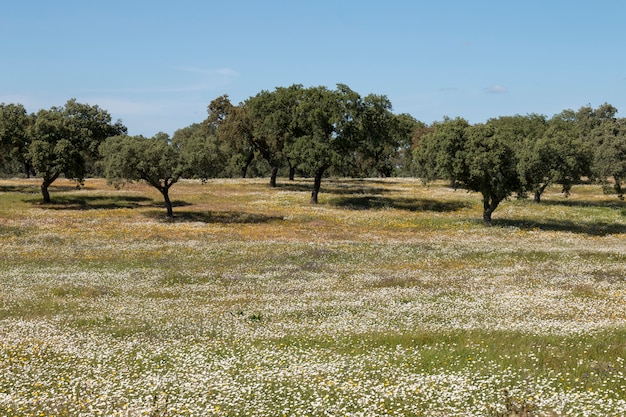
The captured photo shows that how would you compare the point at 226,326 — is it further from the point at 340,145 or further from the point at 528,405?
the point at 340,145

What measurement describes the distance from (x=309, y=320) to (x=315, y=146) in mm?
48245

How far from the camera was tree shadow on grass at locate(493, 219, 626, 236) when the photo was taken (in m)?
51.3

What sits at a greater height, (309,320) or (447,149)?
(447,149)

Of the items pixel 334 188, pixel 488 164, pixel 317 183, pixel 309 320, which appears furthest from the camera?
pixel 334 188

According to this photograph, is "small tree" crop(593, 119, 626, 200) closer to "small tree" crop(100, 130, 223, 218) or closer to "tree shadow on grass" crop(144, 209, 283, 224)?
"tree shadow on grass" crop(144, 209, 283, 224)

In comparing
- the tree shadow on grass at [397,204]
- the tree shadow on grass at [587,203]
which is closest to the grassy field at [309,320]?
the tree shadow on grass at [397,204]

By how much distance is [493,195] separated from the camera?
53.8m

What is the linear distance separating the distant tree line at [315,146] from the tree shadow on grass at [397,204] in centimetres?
415

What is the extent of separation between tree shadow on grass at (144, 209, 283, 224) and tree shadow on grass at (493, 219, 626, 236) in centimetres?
2526

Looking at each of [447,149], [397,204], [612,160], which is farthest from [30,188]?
[612,160]

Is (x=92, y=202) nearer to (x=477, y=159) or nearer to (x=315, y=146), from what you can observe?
(x=315, y=146)

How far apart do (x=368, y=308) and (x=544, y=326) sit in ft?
23.4

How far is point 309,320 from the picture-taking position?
20.4m

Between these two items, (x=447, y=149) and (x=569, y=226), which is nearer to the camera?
(x=447, y=149)
